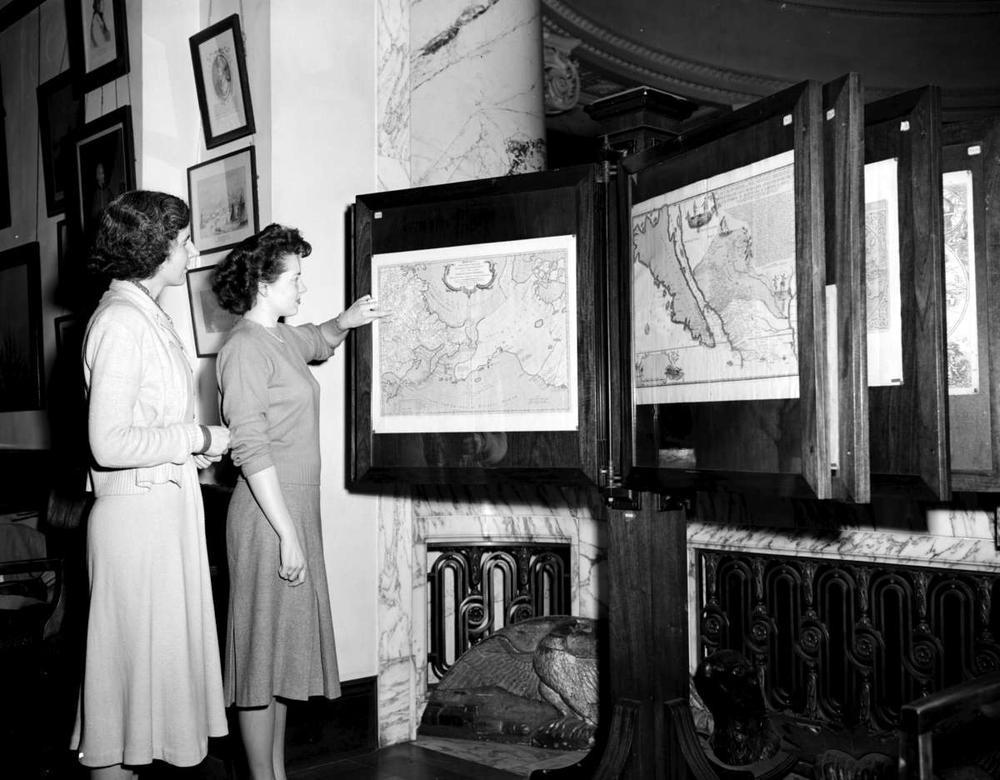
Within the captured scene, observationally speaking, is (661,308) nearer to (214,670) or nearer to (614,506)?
(614,506)

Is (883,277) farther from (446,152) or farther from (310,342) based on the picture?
(446,152)

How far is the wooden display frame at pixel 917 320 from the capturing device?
7.12 feet

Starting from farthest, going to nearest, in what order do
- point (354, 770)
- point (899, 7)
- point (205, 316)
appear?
1. point (899, 7)
2. point (205, 316)
3. point (354, 770)

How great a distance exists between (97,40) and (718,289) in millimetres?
3695

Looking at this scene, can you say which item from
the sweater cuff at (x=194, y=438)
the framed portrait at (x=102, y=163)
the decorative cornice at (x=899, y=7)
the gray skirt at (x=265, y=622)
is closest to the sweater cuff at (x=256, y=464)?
the gray skirt at (x=265, y=622)

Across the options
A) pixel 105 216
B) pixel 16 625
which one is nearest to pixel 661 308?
pixel 105 216

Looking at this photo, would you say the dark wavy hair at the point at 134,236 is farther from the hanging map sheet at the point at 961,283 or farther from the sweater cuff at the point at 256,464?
the hanging map sheet at the point at 961,283

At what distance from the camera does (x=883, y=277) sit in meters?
2.29

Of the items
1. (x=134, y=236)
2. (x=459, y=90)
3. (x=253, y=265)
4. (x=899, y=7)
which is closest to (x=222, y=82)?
(x=459, y=90)

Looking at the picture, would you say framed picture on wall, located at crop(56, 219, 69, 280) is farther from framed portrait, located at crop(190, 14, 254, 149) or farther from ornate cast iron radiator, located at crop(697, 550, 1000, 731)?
ornate cast iron radiator, located at crop(697, 550, 1000, 731)

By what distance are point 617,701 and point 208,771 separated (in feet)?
5.34

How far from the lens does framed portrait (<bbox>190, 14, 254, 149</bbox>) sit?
390 centimetres

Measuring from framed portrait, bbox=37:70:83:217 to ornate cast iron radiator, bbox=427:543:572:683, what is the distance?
2910 millimetres

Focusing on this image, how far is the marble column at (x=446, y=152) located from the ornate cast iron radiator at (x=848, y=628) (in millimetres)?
604
